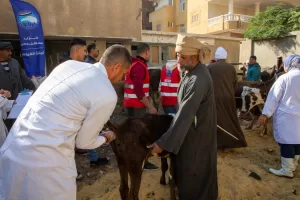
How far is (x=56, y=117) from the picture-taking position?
1.63 m

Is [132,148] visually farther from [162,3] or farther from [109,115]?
[162,3]

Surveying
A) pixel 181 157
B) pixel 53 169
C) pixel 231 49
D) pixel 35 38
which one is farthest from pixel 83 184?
pixel 231 49

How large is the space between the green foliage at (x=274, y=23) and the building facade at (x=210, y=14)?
7158 millimetres

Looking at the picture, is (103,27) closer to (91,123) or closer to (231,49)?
(231,49)

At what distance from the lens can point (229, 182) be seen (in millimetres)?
3805

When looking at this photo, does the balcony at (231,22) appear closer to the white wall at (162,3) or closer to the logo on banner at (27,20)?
the white wall at (162,3)

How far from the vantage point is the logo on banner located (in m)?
9.44

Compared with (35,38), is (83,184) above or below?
below

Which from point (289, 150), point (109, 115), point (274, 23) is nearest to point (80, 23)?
point (274, 23)

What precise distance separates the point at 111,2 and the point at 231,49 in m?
11.0

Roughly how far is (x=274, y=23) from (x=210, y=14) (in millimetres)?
11405

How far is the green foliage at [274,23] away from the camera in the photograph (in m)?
13.1

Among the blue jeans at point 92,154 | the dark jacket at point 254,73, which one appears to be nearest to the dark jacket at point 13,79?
the blue jeans at point 92,154

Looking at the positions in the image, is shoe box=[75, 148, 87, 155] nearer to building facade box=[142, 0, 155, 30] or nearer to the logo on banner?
the logo on banner
